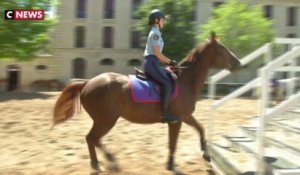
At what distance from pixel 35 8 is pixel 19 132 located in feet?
71.4

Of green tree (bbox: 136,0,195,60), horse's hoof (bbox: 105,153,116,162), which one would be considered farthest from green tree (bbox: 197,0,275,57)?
horse's hoof (bbox: 105,153,116,162)

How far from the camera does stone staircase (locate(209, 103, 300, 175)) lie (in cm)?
609

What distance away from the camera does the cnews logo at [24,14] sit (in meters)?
26.8

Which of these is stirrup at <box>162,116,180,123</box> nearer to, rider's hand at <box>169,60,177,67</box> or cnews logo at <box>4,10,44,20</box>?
rider's hand at <box>169,60,177,67</box>

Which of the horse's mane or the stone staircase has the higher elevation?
the horse's mane

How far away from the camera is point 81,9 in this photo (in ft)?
154

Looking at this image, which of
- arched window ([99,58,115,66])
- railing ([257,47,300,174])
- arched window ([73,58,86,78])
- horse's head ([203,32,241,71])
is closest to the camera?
railing ([257,47,300,174])

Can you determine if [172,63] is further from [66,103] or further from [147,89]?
[66,103]

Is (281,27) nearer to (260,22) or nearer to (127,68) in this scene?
(260,22)

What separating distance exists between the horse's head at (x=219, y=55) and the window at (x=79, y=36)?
132ft

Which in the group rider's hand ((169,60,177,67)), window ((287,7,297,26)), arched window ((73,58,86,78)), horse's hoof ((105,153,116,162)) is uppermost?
window ((287,7,297,26))

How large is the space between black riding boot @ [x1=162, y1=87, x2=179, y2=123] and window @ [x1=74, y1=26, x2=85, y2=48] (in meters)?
40.5

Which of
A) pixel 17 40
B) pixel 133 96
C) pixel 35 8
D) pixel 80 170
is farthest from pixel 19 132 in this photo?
pixel 35 8

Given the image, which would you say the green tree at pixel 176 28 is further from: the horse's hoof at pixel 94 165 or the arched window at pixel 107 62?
the horse's hoof at pixel 94 165
